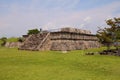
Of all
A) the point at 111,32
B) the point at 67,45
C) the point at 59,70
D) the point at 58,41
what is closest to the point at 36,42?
the point at 58,41

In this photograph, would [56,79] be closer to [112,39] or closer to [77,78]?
[77,78]

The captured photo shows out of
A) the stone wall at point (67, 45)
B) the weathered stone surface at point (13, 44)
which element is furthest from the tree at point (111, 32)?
the weathered stone surface at point (13, 44)

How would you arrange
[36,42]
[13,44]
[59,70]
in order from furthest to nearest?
[13,44] < [36,42] < [59,70]

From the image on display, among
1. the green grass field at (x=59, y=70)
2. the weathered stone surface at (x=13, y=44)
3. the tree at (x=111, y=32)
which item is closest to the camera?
the green grass field at (x=59, y=70)

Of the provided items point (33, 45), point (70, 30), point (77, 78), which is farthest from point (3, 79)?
point (70, 30)

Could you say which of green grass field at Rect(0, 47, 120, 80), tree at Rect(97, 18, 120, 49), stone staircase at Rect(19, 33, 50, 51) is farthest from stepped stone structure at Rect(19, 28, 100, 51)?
green grass field at Rect(0, 47, 120, 80)

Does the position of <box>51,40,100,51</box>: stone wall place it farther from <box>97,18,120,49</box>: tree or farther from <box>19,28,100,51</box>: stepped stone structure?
<box>97,18,120,49</box>: tree

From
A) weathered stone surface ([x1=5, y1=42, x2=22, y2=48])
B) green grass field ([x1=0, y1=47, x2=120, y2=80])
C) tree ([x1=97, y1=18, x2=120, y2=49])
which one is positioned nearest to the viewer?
green grass field ([x1=0, y1=47, x2=120, y2=80])

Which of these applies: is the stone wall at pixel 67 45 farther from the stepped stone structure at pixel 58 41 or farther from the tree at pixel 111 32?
the tree at pixel 111 32

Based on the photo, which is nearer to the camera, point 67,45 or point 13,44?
point 67,45

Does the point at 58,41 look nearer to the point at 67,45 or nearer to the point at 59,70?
the point at 67,45

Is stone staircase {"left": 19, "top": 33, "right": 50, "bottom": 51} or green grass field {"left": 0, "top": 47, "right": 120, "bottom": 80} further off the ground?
stone staircase {"left": 19, "top": 33, "right": 50, "bottom": 51}

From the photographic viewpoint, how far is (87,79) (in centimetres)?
1248

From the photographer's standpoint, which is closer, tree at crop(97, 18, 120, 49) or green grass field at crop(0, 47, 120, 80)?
green grass field at crop(0, 47, 120, 80)
